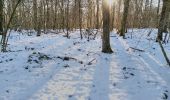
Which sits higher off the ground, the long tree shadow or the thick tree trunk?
the thick tree trunk

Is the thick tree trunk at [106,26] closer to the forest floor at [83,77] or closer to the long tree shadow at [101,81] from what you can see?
the forest floor at [83,77]

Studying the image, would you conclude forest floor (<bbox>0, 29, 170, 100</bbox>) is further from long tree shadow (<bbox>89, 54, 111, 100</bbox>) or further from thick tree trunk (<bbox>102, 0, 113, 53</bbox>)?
thick tree trunk (<bbox>102, 0, 113, 53</bbox>)

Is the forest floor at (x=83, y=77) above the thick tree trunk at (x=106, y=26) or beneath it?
beneath

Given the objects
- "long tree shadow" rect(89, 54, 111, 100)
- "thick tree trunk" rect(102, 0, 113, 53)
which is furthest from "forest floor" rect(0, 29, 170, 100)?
"thick tree trunk" rect(102, 0, 113, 53)

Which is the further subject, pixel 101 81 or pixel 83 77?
pixel 83 77

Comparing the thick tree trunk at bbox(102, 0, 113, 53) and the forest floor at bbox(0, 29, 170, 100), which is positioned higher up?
the thick tree trunk at bbox(102, 0, 113, 53)

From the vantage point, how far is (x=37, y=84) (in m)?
9.37

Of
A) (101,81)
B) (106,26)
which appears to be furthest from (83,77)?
(106,26)

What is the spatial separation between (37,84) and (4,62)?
10.4ft

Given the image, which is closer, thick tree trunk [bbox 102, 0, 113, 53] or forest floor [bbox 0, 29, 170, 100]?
forest floor [bbox 0, 29, 170, 100]

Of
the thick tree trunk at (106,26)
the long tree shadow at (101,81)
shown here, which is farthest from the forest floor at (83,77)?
the thick tree trunk at (106,26)

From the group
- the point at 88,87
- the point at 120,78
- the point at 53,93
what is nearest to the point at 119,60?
the point at 120,78

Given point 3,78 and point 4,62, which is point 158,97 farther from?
point 4,62

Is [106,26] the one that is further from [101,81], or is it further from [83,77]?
[101,81]
